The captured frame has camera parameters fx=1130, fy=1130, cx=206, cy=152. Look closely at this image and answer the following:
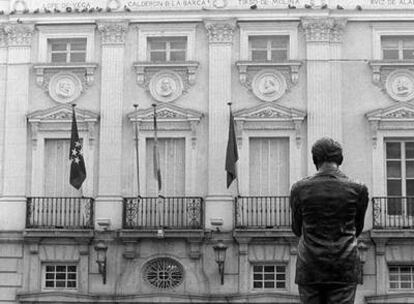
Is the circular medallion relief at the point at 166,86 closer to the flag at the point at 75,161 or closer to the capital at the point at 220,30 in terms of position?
the capital at the point at 220,30

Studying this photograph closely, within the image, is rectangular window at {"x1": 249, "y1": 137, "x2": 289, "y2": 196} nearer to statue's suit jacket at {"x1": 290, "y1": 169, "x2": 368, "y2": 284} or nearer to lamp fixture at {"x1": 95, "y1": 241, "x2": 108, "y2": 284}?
lamp fixture at {"x1": 95, "y1": 241, "x2": 108, "y2": 284}

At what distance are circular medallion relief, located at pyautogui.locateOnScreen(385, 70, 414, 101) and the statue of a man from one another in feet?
68.7

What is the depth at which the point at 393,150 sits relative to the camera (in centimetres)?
2923

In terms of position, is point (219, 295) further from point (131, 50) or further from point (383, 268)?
point (131, 50)

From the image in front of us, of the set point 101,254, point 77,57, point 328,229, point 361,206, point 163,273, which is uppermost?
point 77,57

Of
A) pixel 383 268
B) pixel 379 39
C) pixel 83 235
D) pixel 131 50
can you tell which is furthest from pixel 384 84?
pixel 83 235

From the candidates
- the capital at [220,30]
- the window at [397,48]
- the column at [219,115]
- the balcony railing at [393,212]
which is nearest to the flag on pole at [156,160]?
the column at [219,115]

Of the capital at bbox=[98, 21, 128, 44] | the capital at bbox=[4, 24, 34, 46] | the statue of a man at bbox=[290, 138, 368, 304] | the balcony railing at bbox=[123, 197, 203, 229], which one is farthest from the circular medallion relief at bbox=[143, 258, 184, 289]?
the statue of a man at bbox=[290, 138, 368, 304]

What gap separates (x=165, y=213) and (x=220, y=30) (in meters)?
5.08

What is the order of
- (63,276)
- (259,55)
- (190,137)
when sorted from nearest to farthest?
(63,276)
(190,137)
(259,55)

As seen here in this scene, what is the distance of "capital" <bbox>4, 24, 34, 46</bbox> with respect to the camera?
30141mm

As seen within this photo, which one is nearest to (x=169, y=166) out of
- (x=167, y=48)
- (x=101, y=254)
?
(x=101, y=254)

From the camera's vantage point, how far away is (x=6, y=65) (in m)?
30.3

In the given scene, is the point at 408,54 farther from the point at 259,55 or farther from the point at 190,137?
the point at 190,137
